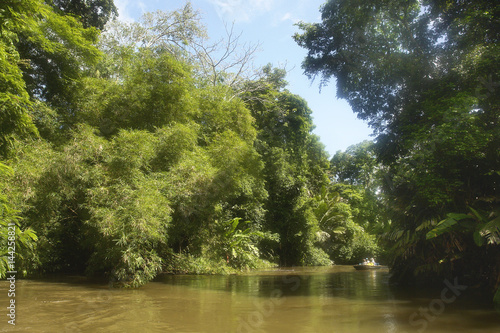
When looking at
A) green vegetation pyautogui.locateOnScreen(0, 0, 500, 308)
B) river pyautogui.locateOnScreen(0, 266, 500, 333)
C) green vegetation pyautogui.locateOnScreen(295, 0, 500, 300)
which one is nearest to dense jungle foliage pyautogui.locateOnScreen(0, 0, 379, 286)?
green vegetation pyautogui.locateOnScreen(0, 0, 500, 308)

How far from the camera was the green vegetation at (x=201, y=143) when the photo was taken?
7.03 metres

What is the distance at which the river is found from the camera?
4.38 m

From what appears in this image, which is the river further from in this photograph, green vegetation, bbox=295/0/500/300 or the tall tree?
the tall tree

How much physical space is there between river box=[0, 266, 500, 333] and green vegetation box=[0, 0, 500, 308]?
107 centimetres

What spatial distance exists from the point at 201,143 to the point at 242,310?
8.63m

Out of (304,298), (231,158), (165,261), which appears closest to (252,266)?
(165,261)

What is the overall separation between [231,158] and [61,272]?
21.6ft

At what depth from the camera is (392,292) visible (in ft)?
26.2

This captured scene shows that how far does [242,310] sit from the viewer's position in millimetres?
5453

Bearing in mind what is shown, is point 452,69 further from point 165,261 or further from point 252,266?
point 252,266

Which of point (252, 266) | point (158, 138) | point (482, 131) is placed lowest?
point (252, 266)

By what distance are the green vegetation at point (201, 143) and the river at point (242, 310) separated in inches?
42.0

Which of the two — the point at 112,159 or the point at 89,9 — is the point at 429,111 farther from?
the point at 89,9

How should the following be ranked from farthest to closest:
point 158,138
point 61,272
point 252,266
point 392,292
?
point 252,266
point 61,272
point 158,138
point 392,292
